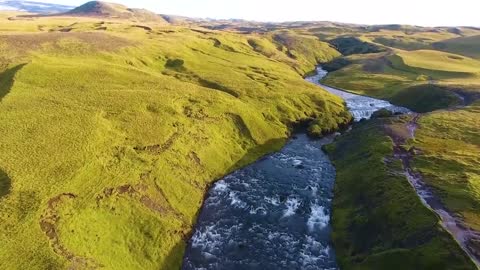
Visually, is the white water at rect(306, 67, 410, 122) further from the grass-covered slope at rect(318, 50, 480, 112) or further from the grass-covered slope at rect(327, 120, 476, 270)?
the grass-covered slope at rect(327, 120, 476, 270)

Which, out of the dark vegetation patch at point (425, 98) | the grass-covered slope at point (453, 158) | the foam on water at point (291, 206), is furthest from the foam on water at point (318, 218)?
the dark vegetation patch at point (425, 98)

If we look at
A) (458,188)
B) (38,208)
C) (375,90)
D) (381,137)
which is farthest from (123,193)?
(375,90)

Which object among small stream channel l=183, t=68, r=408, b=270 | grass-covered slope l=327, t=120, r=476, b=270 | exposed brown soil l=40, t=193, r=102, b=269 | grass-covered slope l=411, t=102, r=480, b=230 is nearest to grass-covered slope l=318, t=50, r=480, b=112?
grass-covered slope l=411, t=102, r=480, b=230

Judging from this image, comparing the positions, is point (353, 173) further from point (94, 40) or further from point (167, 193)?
point (94, 40)

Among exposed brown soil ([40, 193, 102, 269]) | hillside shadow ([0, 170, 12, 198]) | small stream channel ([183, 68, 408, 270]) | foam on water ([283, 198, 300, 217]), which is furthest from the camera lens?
foam on water ([283, 198, 300, 217])

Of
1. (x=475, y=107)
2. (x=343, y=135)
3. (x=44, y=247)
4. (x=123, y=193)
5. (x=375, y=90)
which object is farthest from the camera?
(x=375, y=90)

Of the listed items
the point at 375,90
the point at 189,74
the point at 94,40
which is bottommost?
the point at 375,90
